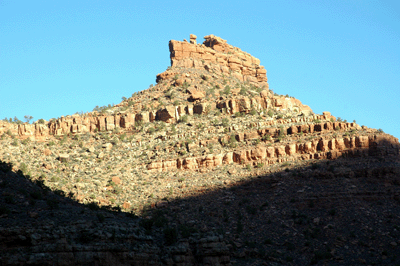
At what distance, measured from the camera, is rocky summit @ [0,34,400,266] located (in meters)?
31.5

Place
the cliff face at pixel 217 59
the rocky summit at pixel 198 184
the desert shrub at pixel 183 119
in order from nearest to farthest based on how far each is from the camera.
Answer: the rocky summit at pixel 198 184
the desert shrub at pixel 183 119
the cliff face at pixel 217 59

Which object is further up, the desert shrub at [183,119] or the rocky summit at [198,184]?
the desert shrub at [183,119]

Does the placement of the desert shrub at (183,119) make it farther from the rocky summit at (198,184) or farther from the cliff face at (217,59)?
the cliff face at (217,59)

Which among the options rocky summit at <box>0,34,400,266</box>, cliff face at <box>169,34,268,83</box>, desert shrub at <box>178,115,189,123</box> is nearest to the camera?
rocky summit at <box>0,34,400,266</box>

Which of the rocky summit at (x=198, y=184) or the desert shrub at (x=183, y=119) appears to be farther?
the desert shrub at (x=183, y=119)

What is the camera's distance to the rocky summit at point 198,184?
31500 millimetres

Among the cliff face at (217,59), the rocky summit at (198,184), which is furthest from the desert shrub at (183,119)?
the cliff face at (217,59)

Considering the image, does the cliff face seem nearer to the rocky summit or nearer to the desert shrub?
the rocky summit

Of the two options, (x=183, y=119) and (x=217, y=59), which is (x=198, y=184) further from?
(x=217, y=59)

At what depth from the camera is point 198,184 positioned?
188 feet

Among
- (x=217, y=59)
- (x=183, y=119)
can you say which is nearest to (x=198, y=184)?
(x=183, y=119)

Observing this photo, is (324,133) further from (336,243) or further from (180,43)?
(180,43)

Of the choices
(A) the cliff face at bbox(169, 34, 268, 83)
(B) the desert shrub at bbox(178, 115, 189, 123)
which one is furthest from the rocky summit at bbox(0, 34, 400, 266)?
(A) the cliff face at bbox(169, 34, 268, 83)

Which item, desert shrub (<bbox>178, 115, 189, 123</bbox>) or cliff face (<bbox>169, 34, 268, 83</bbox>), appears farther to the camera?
cliff face (<bbox>169, 34, 268, 83</bbox>)
